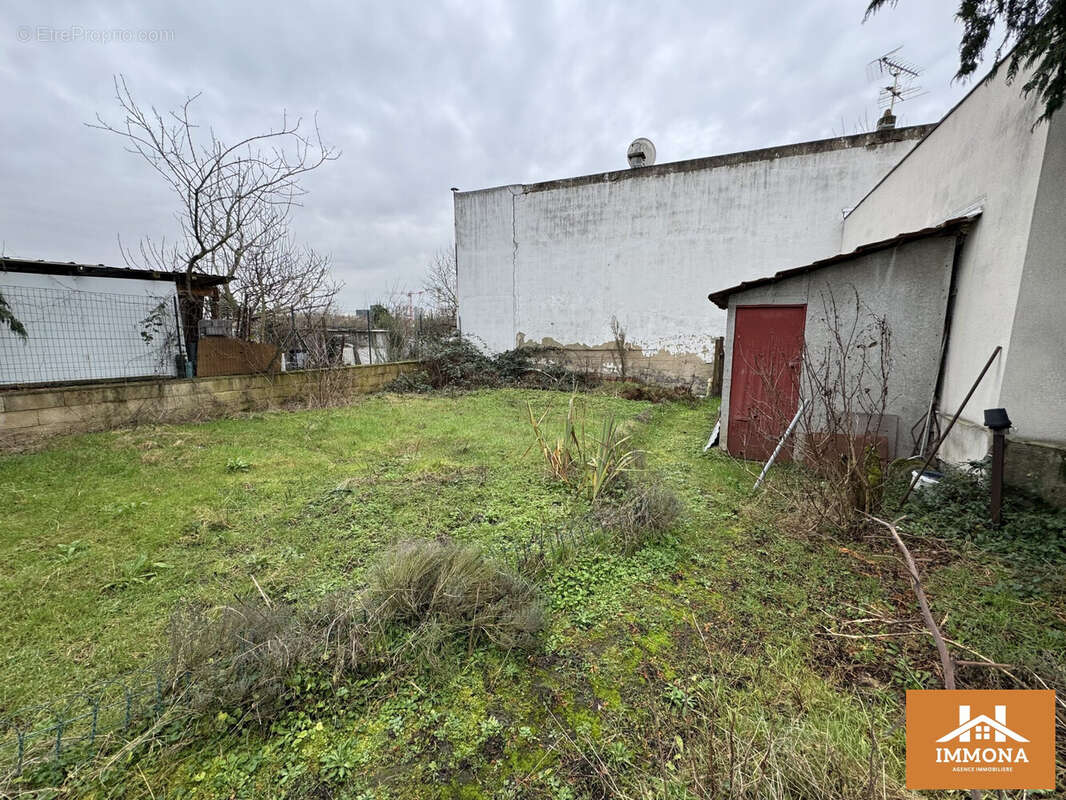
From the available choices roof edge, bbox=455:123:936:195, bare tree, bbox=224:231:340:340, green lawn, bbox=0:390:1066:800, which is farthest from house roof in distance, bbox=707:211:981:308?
bare tree, bbox=224:231:340:340

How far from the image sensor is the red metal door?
5.21 m

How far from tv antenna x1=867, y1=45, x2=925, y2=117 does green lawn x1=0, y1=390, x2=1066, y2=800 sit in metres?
12.4

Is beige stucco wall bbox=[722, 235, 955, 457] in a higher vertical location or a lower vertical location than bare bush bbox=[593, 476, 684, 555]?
higher

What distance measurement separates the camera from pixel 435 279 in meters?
24.5

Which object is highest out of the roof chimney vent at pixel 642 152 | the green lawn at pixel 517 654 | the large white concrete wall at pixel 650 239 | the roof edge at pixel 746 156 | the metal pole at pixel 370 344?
the roof chimney vent at pixel 642 152

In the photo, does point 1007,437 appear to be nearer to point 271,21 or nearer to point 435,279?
point 271,21

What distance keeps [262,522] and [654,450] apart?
193 inches

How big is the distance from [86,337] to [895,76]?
18.7 m

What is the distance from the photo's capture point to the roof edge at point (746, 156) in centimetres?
912

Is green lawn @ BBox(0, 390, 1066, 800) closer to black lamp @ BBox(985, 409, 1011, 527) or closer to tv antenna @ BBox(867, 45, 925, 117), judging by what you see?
black lamp @ BBox(985, 409, 1011, 527)

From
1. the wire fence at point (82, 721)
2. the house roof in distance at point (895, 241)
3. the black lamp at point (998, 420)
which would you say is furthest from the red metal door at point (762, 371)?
the wire fence at point (82, 721)

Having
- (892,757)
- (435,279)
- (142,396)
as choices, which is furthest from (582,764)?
(435,279)

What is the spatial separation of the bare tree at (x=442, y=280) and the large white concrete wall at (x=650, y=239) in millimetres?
9225

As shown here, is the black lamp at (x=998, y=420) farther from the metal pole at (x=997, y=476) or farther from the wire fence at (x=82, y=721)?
the wire fence at (x=82, y=721)
